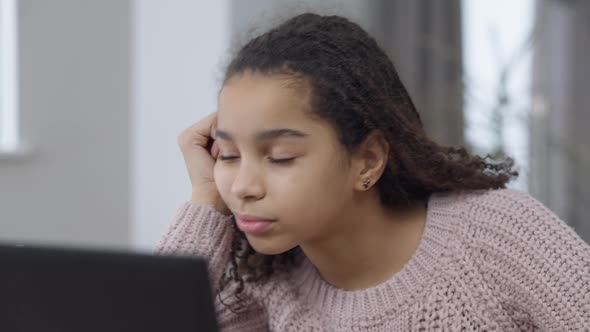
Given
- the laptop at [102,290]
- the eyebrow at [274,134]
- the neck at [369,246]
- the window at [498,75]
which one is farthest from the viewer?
the window at [498,75]

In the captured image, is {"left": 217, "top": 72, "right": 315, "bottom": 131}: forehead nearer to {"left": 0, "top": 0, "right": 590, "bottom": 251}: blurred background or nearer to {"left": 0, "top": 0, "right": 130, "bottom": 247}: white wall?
{"left": 0, "top": 0, "right": 590, "bottom": 251}: blurred background

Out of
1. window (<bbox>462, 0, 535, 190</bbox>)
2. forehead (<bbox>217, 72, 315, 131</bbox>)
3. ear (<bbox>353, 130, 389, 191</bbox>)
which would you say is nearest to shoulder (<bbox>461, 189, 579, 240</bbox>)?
ear (<bbox>353, 130, 389, 191</bbox>)

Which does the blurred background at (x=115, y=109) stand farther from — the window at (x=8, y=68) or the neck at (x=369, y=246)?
the neck at (x=369, y=246)

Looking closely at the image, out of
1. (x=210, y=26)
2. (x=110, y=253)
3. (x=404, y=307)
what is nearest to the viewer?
(x=110, y=253)

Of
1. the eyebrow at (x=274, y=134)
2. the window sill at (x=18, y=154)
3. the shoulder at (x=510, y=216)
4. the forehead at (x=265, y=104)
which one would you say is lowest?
the window sill at (x=18, y=154)

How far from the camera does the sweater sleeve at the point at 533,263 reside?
40.9 inches

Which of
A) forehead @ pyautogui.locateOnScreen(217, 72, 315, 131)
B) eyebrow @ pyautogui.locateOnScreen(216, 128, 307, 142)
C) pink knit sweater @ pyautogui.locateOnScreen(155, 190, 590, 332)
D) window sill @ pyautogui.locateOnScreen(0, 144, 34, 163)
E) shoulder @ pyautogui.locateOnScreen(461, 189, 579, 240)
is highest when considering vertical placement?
forehead @ pyautogui.locateOnScreen(217, 72, 315, 131)

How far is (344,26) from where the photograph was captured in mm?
1100

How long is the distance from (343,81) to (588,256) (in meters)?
0.35

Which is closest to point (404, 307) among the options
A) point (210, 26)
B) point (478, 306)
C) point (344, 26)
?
point (478, 306)

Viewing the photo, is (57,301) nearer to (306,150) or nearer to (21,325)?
(21,325)

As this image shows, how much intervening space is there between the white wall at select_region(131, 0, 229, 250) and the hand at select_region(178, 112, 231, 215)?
1.67 metres

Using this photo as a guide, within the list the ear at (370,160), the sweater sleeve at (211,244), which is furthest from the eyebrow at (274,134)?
the sweater sleeve at (211,244)

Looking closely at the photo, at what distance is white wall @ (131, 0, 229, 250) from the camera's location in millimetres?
2992
